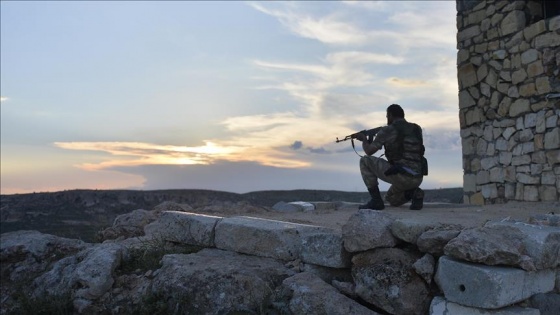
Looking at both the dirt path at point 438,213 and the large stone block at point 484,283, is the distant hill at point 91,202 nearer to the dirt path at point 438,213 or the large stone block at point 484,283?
the dirt path at point 438,213

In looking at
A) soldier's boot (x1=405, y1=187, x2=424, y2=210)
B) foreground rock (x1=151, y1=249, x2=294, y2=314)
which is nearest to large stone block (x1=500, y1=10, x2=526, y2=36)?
soldier's boot (x1=405, y1=187, x2=424, y2=210)

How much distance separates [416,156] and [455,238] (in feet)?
11.0

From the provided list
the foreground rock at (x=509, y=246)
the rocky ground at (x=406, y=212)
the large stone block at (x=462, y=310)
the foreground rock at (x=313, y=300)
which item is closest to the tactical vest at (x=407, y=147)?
the rocky ground at (x=406, y=212)

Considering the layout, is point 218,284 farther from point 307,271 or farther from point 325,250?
point 325,250

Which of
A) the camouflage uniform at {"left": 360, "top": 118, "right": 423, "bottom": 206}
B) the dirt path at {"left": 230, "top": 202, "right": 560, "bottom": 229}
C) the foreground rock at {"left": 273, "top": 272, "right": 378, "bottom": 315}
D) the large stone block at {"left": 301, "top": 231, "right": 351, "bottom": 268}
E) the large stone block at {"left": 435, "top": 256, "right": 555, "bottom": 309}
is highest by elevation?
the camouflage uniform at {"left": 360, "top": 118, "right": 423, "bottom": 206}

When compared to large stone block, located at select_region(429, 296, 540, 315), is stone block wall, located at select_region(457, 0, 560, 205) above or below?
above

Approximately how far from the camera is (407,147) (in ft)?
24.5

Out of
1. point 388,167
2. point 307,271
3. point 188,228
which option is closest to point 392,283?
point 307,271

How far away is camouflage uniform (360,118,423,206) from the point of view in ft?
24.5

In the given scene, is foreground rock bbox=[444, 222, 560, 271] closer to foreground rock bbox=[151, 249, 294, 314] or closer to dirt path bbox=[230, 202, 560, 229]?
dirt path bbox=[230, 202, 560, 229]

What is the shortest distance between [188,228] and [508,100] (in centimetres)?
635

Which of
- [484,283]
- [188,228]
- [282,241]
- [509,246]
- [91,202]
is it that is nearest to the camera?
[484,283]

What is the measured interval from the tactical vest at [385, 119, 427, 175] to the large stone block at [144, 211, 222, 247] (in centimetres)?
279

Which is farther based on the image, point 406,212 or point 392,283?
point 406,212
